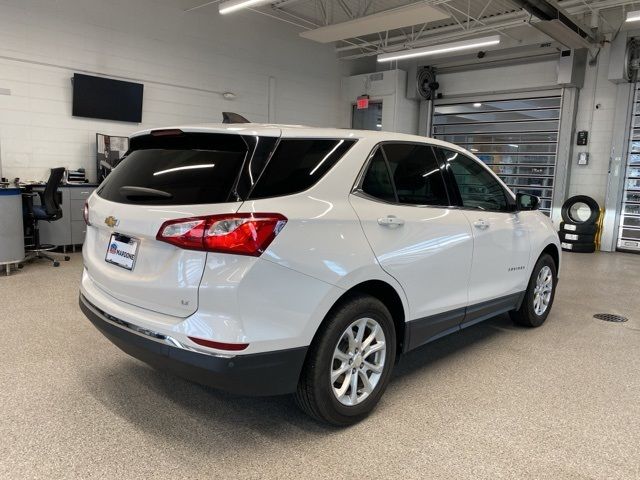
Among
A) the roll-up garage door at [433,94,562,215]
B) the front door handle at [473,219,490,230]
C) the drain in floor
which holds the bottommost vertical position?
the drain in floor

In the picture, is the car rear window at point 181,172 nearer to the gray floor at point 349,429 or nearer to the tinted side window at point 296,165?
the tinted side window at point 296,165

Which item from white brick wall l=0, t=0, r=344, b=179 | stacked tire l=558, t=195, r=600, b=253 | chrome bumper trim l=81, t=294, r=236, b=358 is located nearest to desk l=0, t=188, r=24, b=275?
white brick wall l=0, t=0, r=344, b=179

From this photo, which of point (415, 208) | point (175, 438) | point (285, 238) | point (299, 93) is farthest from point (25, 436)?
point (299, 93)

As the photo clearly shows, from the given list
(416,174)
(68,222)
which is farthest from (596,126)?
(68,222)

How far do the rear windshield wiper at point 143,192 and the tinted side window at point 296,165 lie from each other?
0.38 metres

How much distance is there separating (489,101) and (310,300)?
9248 mm

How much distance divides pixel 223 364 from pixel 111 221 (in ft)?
2.63

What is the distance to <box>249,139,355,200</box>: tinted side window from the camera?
1.85 meters

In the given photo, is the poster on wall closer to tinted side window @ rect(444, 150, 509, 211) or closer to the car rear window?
the car rear window

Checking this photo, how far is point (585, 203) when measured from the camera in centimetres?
834

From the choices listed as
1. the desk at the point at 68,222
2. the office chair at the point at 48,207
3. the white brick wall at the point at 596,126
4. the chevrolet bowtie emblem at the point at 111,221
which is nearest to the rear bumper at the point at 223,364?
the chevrolet bowtie emblem at the point at 111,221

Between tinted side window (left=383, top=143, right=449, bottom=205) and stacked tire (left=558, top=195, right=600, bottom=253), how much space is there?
6199 millimetres

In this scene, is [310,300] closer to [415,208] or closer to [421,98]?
[415,208]

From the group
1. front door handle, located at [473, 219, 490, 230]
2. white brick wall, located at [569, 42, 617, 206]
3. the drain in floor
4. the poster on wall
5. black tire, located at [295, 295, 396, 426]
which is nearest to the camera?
black tire, located at [295, 295, 396, 426]
